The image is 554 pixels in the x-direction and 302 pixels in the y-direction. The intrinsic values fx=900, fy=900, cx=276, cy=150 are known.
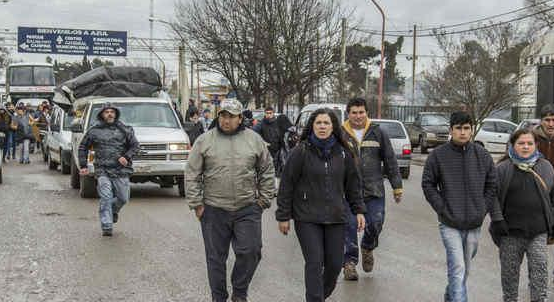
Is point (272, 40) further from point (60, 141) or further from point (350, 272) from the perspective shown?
point (350, 272)

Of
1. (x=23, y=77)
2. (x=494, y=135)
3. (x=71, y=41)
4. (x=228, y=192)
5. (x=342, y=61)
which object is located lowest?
(x=494, y=135)

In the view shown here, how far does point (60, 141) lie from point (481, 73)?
14905 mm

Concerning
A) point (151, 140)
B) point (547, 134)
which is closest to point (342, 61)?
point (151, 140)

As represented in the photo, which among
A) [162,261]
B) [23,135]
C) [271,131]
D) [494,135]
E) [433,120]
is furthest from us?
[433,120]

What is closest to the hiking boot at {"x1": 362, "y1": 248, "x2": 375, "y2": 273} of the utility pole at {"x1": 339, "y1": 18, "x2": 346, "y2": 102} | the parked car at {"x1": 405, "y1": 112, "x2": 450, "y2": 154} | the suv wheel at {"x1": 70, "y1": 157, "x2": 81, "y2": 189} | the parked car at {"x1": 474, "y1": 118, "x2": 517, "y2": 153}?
the suv wheel at {"x1": 70, "y1": 157, "x2": 81, "y2": 189}

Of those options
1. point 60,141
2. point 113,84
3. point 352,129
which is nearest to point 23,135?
point 60,141

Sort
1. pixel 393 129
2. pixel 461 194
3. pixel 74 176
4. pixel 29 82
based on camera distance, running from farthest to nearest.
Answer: pixel 29 82 → pixel 393 129 → pixel 74 176 → pixel 461 194

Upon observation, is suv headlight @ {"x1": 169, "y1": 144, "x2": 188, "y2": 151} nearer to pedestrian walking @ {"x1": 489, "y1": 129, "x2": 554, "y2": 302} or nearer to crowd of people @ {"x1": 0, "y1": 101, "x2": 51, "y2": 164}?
pedestrian walking @ {"x1": 489, "y1": 129, "x2": 554, "y2": 302}

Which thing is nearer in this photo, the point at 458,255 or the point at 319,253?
the point at 319,253

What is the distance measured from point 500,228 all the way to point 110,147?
6096mm

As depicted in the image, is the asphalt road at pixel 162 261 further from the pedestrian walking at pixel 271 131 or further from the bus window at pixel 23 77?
the bus window at pixel 23 77

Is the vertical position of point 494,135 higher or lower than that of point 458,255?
lower

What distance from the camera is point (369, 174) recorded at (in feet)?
28.1

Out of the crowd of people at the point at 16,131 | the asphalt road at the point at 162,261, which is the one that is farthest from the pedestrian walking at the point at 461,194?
the crowd of people at the point at 16,131
